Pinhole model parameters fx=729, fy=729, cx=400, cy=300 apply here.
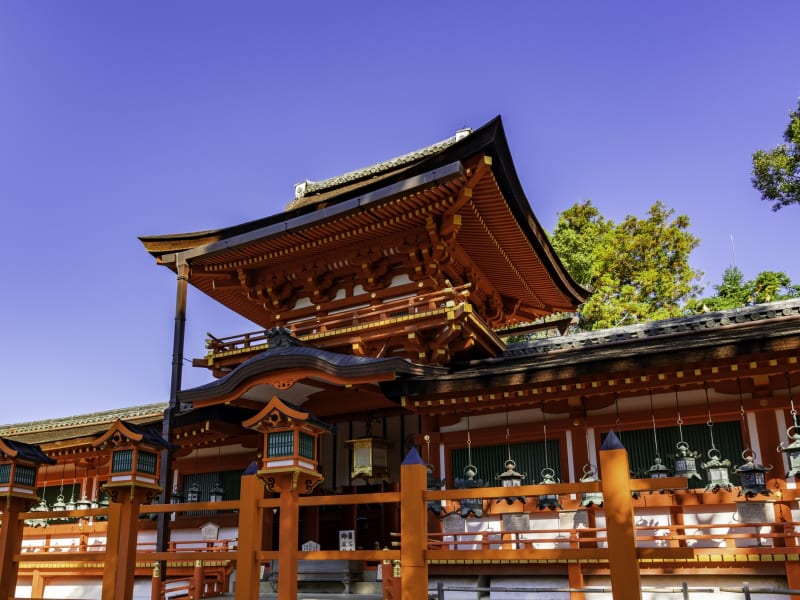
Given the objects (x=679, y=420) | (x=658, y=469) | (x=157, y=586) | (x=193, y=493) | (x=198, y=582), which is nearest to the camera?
(x=658, y=469)

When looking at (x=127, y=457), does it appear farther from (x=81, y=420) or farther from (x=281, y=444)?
(x=81, y=420)

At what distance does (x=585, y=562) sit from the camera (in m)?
11.8

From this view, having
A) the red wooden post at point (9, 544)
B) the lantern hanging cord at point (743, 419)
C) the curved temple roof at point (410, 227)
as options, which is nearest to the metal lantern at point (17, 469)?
the red wooden post at point (9, 544)

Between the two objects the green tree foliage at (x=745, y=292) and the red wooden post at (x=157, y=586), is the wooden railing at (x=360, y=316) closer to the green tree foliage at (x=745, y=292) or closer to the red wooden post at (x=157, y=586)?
the red wooden post at (x=157, y=586)

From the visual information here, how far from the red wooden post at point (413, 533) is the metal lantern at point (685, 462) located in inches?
210

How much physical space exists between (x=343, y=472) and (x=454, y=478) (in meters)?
3.84

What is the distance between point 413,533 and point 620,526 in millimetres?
2284

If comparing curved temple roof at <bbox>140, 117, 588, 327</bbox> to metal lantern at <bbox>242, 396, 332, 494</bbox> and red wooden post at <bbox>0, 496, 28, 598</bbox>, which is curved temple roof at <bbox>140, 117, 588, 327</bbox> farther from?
red wooden post at <bbox>0, 496, 28, 598</bbox>

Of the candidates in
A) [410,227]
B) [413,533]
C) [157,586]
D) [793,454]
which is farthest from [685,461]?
[157,586]

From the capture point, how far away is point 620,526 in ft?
24.0

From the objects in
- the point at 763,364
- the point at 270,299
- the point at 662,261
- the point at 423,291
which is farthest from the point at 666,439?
the point at 662,261

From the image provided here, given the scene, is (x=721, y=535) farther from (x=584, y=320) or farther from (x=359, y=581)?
(x=584, y=320)

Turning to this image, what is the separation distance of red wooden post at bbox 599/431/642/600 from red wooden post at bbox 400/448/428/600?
2009mm

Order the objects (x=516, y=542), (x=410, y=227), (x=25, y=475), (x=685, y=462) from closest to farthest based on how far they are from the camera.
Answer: (x=516, y=542) → (x=25, y=475) → (x=685, y=462) → (x=410, y=227)
